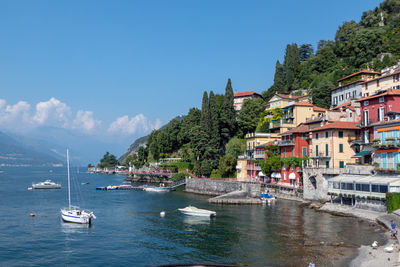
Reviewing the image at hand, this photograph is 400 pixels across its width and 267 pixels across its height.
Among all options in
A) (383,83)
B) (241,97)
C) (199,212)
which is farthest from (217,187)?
(241,97)

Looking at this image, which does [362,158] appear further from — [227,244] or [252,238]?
[227,244]

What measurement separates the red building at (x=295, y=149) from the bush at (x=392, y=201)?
74.5ft

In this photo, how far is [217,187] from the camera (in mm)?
79812

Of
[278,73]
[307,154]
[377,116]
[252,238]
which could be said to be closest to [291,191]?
[307,154]

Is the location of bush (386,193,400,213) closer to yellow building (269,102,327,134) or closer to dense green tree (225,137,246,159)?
yellow building (269,102,327,134)

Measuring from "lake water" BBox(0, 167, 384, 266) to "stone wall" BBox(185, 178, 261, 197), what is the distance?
13.2 m

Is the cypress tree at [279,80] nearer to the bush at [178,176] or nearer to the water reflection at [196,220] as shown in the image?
the bush at [178,176]

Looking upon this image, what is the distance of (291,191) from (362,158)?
14.6m

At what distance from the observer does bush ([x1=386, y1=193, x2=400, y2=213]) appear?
4108cm

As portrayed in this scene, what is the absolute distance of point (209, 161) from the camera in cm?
9012

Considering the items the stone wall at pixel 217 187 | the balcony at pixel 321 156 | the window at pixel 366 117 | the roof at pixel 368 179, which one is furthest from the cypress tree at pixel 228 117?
the roof at pixel 368 179

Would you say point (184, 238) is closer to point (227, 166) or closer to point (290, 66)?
point (227, 166)

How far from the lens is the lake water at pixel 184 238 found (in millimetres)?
31078

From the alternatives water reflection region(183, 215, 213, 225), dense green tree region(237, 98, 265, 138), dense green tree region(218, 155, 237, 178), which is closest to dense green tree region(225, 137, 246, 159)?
dense green tree region(218, 155, 237, 178)
